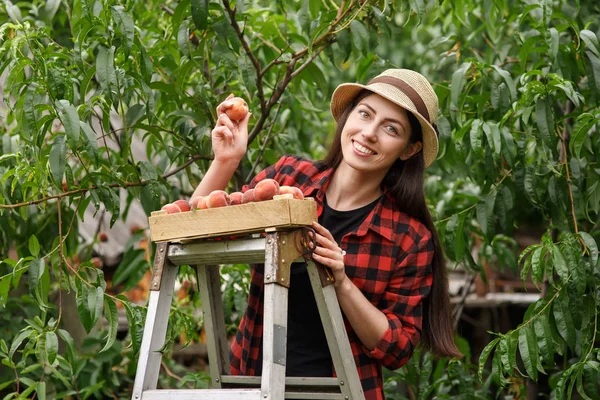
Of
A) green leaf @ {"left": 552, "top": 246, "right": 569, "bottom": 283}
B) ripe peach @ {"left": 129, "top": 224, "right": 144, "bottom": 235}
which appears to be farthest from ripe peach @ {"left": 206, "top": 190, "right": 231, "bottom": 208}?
ripe peach @ {"left": 129, "top": 224, "right": 144, "bottom": 235}

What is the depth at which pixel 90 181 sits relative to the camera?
2473 mm

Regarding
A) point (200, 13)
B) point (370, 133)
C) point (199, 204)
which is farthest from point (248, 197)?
point (200, 13)

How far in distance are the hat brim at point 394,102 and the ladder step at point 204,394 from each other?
0.77 meters

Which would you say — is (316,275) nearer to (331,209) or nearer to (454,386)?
(331,209)

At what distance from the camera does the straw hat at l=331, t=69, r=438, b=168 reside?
2148 mm

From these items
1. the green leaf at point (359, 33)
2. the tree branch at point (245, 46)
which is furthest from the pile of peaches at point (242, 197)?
the green leaf at point (359, 33)

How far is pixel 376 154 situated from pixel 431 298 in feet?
1.27

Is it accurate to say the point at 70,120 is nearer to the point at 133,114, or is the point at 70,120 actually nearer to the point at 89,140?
the point at 89,140

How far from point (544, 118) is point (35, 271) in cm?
148

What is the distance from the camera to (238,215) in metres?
1.87

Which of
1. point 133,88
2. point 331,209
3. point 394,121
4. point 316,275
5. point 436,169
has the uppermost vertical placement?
point 436,169

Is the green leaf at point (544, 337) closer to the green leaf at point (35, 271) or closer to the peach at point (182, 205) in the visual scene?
the peach at point (182, 205)

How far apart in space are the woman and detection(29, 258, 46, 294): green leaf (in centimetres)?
48

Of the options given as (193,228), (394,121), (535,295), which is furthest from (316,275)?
(535,295)
